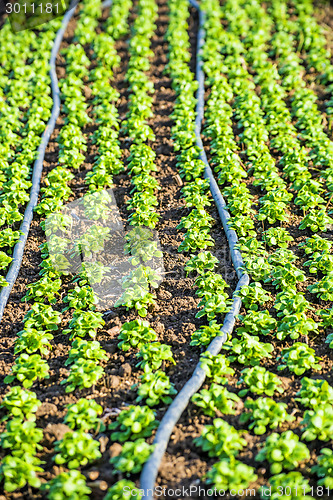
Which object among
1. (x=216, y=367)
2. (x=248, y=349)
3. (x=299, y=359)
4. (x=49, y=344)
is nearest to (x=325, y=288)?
(x=299, y=359)

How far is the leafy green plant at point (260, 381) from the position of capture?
340 cm

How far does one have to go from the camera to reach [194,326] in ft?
13.9

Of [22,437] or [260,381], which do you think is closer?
[22,437]

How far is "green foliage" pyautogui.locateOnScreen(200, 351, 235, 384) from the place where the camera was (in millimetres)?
3533

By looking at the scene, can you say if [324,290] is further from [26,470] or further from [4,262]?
[4,262]

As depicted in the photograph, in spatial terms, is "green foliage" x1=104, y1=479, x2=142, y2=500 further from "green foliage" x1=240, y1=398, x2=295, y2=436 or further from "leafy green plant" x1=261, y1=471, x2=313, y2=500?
"green foliage" x1=240, y1=398, x2=295, y2=436

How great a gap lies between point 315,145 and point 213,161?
1.38 m

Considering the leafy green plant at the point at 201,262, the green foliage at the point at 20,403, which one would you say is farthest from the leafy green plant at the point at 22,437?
the leafy green plant at the point at 201,262

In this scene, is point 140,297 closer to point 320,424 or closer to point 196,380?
point 196,380

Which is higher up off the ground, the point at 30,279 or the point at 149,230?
the point at 149,230

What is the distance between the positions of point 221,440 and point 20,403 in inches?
59.0

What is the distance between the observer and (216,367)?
3.59 meters

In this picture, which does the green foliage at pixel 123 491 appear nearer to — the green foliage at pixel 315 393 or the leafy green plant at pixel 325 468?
the leafy green plant at pixel 325 468

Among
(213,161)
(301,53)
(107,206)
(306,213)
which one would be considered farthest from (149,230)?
(301,53)
